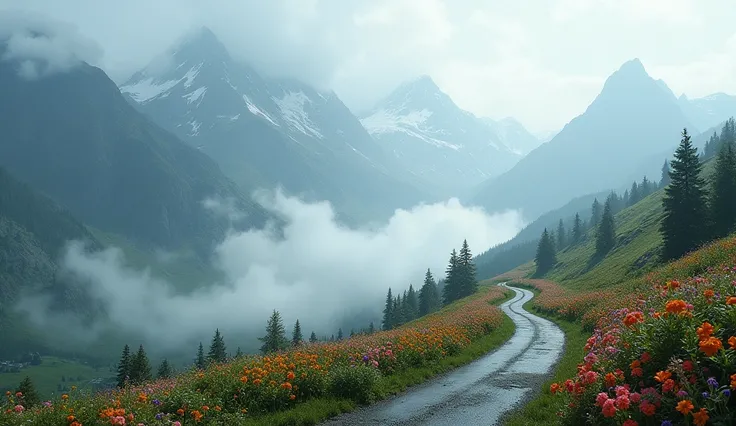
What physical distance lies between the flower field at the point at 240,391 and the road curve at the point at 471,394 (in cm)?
126

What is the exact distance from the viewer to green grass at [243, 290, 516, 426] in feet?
39.4

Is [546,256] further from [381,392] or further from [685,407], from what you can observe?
[685,407]

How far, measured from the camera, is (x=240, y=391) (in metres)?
12.4

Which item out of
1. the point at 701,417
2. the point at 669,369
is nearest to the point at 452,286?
the point at 669,369

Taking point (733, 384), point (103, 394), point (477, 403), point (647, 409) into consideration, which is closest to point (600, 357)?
point (647, 409)

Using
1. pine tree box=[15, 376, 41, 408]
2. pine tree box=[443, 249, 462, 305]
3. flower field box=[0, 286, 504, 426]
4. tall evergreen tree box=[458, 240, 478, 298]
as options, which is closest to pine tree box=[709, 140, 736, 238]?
flower field box=[0, 286, 504, 426]

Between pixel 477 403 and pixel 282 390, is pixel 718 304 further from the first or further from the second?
pixel 282 390

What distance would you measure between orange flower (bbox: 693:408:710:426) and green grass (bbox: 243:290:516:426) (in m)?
9.37

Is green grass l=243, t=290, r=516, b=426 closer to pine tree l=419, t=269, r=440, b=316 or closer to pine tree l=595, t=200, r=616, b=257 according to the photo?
pine tree l=419, t=269, r=440, b=316

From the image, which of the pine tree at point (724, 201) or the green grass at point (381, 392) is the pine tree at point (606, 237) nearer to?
the pine tree at point (724, 201)

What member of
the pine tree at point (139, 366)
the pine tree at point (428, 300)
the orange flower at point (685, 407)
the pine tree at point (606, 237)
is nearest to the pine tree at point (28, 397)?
the pine tree at point (139, 366)

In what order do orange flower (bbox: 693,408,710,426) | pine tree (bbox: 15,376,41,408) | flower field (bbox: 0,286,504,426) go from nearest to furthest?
orange flower (bbox: 693,408,710,426), flower field (bbox: 0,286,504,426), pine tree (bbox: 15,376,41,408)

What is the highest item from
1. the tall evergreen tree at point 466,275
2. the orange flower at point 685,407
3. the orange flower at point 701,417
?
the tall evergreen tree at point 466,275

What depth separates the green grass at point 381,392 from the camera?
12016 millimetres
